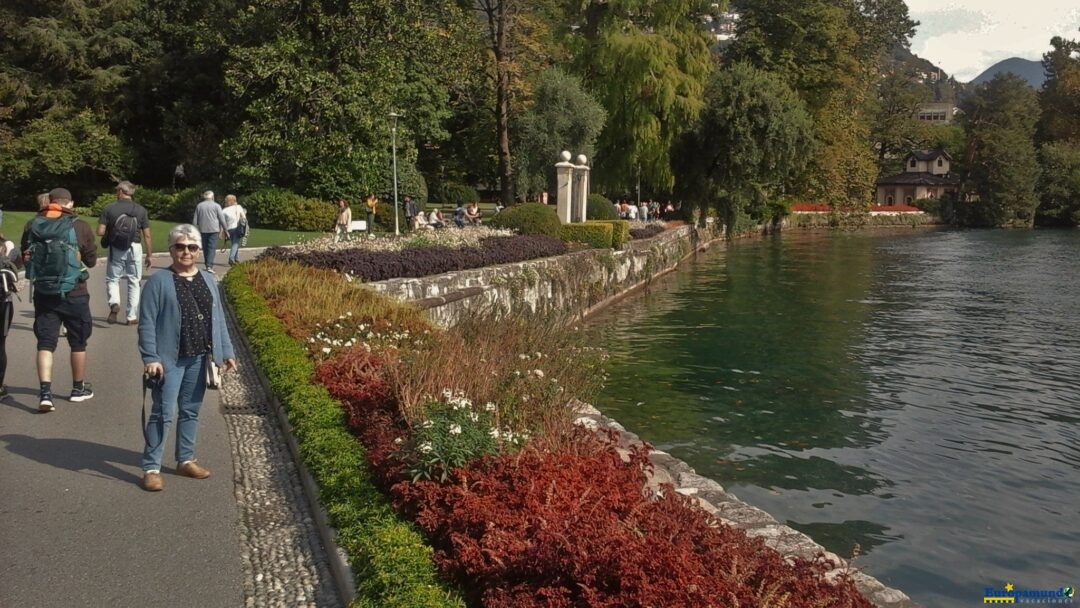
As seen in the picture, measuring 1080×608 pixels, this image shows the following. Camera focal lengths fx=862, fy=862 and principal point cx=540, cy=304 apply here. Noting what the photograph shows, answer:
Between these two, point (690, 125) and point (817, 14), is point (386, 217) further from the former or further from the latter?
point (817, 14)

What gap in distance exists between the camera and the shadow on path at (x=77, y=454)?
257 inches

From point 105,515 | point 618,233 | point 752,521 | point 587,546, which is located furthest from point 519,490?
point 618,233

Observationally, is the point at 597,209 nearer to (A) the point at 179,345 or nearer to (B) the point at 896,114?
(A) the point at 179,345

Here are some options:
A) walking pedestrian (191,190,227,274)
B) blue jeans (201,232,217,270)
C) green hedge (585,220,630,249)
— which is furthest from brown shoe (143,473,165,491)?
green hedge (585,220,630,249)

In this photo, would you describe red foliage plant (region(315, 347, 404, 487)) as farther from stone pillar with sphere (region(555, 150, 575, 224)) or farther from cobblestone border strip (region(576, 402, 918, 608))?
stone pillar with sphere (region(555, 150, 575, 224))

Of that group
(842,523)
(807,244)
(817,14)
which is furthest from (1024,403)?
(817,14)

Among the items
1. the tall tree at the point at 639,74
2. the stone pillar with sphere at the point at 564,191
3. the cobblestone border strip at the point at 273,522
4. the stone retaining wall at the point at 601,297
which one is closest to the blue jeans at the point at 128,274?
the stone retaining wall at the point at 601,297

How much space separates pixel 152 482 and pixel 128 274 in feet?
24.6

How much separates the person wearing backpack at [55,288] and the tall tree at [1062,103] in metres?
92.6

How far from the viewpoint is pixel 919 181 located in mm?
97562

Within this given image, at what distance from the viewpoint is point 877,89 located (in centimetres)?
8644

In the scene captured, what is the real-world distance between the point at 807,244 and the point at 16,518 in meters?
48.8

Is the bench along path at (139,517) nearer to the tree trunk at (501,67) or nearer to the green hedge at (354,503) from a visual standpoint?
the green hedge at (354,503)

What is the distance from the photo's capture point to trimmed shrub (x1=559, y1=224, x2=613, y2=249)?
26312 mm
